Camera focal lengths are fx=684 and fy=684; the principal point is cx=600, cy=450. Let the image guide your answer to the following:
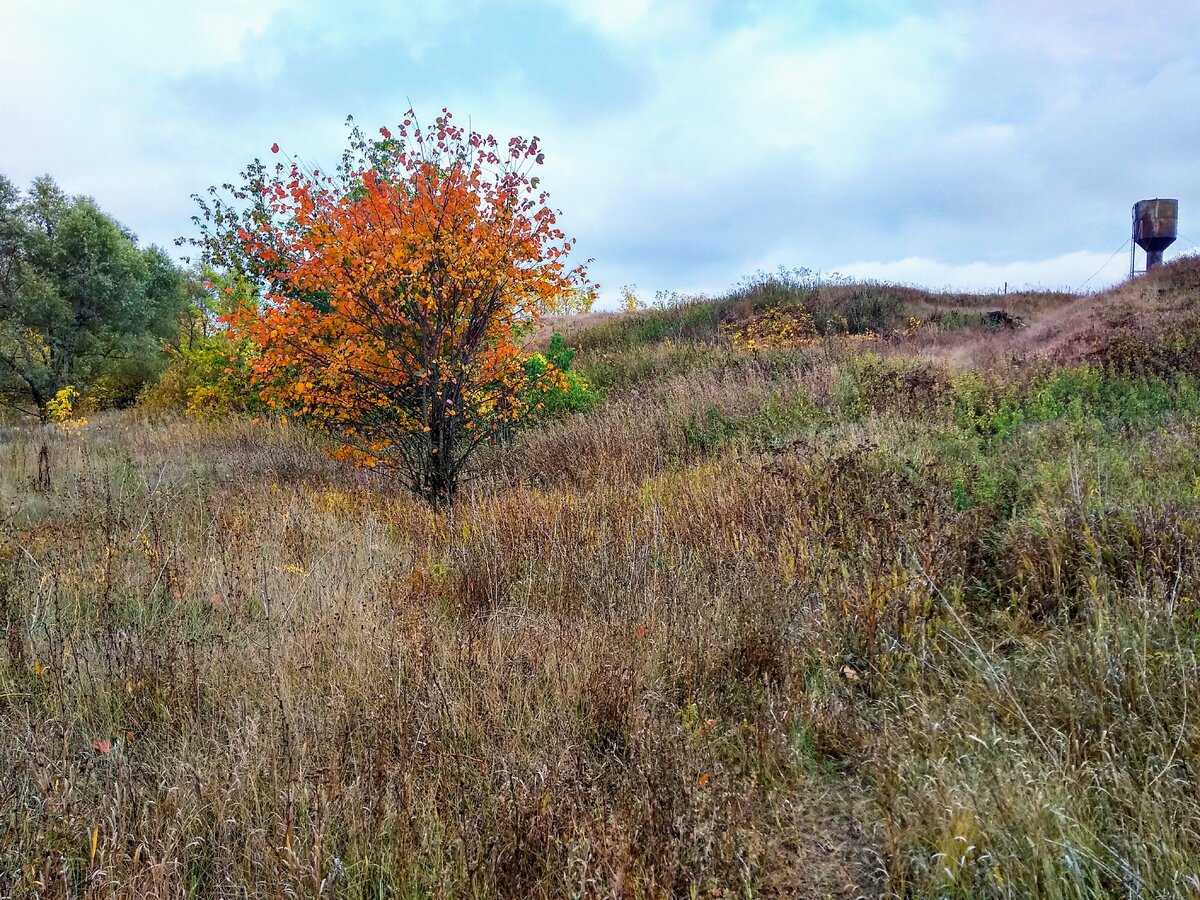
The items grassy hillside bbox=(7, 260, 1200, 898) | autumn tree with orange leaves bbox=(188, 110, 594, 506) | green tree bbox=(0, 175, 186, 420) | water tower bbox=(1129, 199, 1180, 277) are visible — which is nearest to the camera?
grassy hillside bbox=(7, 260, 1200, 898)

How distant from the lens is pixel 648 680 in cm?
318

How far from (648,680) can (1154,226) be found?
2149 centimetres

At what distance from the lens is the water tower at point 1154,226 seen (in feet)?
58.2

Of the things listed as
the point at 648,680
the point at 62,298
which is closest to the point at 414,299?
the point at 648,680

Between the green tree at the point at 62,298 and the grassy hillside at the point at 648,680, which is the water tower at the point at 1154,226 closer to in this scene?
the grassy hillside at the point at 648,680

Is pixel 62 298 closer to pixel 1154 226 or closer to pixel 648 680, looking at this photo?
pixel 648 680

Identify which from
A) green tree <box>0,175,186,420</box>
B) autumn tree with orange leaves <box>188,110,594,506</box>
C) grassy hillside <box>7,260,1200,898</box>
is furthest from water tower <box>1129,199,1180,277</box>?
green tree <box>0,175,186,420</box>

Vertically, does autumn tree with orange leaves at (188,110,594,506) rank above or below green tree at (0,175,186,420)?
below

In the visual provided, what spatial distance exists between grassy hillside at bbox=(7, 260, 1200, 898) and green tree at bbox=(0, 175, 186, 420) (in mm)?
20425

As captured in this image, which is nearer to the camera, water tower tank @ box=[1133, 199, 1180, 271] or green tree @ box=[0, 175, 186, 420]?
water tower tank @ box=[1133, 199, 1180, 271]

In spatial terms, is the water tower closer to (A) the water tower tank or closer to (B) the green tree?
(A) the water tower tank

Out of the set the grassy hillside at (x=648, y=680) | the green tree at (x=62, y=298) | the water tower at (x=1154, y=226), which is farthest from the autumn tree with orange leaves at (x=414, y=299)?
the green tree at (x=62, y=298)

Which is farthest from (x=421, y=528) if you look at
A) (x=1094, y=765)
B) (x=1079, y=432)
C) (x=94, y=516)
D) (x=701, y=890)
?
(x=1079, y=432)

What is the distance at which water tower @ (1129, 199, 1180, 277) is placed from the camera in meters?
17.7
